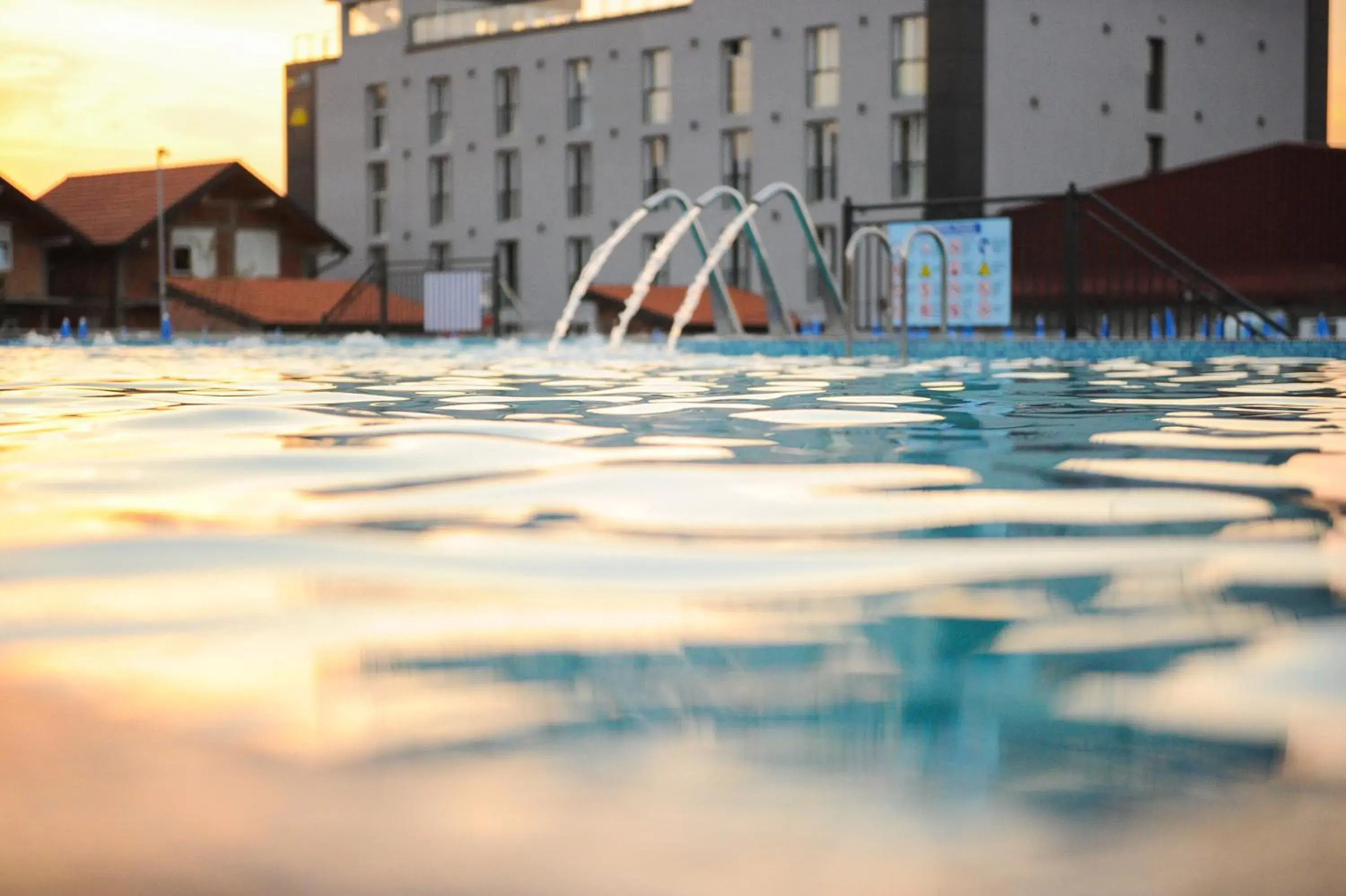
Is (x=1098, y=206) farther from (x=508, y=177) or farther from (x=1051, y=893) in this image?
(x=1051, y=893)

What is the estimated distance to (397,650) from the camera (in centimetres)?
264

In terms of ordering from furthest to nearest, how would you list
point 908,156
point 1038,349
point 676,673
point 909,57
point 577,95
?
1. point 577,95
2. point 908,156
3. point 909,57
4. point 1038,349
5. point 676,673

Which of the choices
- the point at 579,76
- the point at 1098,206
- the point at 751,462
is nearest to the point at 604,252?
the point at 1098,206

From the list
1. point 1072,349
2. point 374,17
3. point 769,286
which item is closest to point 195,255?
point 374,17

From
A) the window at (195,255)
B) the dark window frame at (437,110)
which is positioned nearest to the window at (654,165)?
the dark window frame at (437,110)

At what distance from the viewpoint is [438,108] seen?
46.2 meters

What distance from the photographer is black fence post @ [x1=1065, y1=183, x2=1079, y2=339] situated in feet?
61.9

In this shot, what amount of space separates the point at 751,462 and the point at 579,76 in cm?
3846

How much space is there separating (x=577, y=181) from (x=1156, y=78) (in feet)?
47.5

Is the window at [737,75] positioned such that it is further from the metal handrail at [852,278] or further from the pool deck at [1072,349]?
the pool deck at [1072,349]

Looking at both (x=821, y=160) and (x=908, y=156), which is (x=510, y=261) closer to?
(x=821, y=160)

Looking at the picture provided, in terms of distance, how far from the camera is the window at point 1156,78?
125 ft

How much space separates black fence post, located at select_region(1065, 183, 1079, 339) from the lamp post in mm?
21288

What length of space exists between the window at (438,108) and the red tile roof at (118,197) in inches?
222
